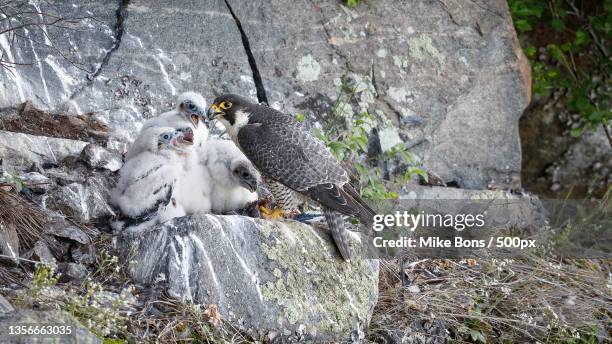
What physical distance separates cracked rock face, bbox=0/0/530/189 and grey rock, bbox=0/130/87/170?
19.5 inches

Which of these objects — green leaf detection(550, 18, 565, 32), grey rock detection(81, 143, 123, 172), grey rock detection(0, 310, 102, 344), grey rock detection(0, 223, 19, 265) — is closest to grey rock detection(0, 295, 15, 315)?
grey rock detection(0, 310, 102, 344)

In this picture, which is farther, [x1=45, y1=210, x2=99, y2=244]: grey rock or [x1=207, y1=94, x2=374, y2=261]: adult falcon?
[x1=207, y1=94, x2=374, y2=261]: adult falcon

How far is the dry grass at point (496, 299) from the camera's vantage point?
5.39 m

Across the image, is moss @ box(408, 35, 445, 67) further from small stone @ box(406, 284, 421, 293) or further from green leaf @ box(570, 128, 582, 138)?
small stone @ box(406, 284, 421, 293)

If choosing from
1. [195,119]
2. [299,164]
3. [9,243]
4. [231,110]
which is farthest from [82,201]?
[299,164]

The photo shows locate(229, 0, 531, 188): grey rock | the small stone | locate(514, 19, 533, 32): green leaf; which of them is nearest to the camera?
the small stone

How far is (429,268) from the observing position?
234 inches

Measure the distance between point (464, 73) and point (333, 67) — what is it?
1.16m

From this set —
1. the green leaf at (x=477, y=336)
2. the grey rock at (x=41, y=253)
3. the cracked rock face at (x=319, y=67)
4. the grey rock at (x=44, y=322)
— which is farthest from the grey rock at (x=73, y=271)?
the green leaf at (x=477, y=336)

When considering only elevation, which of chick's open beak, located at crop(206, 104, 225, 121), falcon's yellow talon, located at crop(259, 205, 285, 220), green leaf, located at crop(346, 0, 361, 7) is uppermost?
green leaf, located at crop(346, 0, 361, 7)

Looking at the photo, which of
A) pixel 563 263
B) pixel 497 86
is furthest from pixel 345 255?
pixel 497 86

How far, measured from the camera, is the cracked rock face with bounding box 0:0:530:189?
649 cm

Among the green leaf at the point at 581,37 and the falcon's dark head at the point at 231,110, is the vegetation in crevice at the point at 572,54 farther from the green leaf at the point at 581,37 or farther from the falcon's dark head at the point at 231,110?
the falcon's dark head at the point at 231,110

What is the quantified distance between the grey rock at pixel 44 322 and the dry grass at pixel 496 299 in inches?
76.3
